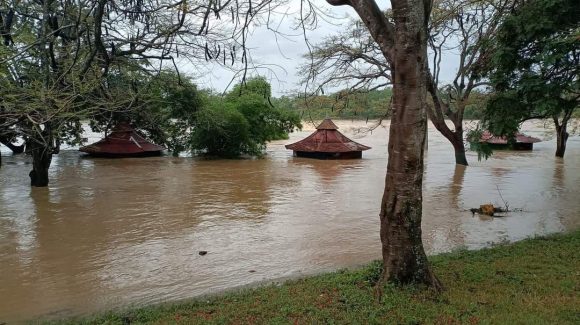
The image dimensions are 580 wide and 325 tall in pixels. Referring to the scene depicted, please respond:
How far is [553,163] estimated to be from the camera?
25.9 meters

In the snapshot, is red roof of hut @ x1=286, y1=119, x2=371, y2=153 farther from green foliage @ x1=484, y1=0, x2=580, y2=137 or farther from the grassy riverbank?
the grassy riverbank

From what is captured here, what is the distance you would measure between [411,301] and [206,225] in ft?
23.9

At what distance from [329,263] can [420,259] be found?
3.18 meters

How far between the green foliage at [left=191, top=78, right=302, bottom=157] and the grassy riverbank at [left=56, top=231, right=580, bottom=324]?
769 inches

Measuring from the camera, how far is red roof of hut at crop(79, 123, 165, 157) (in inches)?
1085

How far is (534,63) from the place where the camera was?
9297mm

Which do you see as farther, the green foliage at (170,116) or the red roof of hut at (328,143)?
the red roof of hut at (328,143)

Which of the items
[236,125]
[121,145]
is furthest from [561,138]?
[121,145]

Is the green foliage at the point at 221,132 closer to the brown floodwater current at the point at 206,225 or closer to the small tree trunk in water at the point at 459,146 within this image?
the brown floodwater current at the point at 206,225

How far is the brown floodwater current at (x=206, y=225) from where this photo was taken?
7336 mm

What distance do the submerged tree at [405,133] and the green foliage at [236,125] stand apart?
65.2 ft

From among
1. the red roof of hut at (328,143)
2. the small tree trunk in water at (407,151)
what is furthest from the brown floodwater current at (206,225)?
the red roof of hut at (328,143)

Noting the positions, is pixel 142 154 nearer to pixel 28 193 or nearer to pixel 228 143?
pixel 228 143

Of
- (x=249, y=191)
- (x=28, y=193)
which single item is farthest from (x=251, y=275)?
(x=28, y=193)
